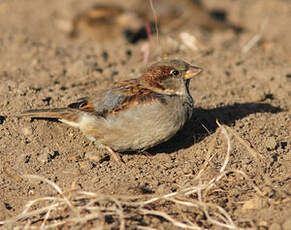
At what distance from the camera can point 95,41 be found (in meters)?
8.82

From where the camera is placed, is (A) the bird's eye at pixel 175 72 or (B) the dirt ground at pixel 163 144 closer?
(B) the dirt ground at pixel 163 144

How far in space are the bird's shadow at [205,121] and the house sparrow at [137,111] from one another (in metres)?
0.36

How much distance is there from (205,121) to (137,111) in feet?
3.82

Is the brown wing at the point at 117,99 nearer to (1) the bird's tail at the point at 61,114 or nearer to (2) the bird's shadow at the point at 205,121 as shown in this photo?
(1) the bird's tail at the point at 61,114

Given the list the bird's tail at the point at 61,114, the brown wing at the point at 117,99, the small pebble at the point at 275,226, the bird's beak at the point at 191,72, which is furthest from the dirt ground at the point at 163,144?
the bird's beak at the point at 191,72

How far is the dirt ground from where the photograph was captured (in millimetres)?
3953

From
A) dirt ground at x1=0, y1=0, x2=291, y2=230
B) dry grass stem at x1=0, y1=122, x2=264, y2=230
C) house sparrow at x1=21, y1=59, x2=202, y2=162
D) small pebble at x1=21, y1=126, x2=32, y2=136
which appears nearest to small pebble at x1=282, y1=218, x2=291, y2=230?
dirt ground at x1=0, y1=0, x2=291, y2=230

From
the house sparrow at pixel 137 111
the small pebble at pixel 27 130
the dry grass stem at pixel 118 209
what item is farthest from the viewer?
the small pebble at pixel 27 130

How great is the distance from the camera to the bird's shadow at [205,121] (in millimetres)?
5168

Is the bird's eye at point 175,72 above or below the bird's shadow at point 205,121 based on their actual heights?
above

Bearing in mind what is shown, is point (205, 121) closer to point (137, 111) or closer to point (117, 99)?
point (137, 111)

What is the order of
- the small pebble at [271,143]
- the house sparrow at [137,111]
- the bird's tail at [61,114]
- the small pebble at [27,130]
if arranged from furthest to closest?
1. the small pebble at [27,130]
2. the bird's tail at [61,114]
3. the small pebble at [271,143]
4. the house sparrow at [137,111]

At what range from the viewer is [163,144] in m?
5.27

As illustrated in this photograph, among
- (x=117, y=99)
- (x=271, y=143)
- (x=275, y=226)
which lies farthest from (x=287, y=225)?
(x=117, y=99)
